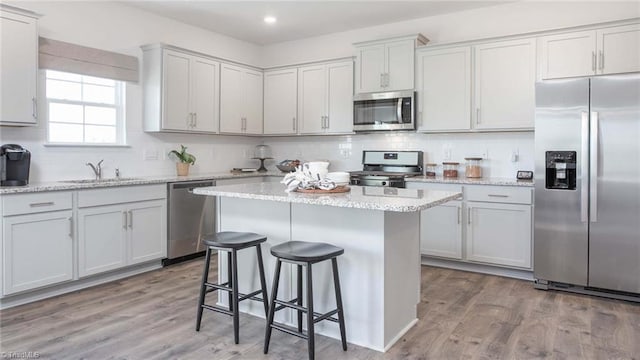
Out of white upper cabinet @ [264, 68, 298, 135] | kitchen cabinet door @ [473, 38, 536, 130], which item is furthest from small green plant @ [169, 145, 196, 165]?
kitchen cabinet door @ [473, 38, 536, 130]

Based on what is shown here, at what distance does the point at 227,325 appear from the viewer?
2.93m

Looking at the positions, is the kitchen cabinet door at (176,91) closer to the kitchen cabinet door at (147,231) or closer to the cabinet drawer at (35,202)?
the kitchen cabinet door at (147,231)

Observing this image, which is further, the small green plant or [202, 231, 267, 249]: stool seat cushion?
the small green plant

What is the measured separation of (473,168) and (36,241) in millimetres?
3965

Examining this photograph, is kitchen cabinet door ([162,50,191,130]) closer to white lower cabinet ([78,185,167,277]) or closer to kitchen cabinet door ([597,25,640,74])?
white lower cabinet ([78,185,167,277])

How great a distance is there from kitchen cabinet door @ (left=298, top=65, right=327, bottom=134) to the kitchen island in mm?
2632

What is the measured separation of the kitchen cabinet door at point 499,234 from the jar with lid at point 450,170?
0.61 m

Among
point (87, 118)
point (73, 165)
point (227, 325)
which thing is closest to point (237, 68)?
point (87, 118)

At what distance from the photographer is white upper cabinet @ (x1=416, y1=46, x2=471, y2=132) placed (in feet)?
14.7

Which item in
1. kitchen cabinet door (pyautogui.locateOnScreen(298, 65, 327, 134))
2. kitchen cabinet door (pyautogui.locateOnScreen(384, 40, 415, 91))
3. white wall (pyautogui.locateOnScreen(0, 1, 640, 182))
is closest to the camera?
white wall (pyautogui.locateOnScreen(0, 1, 640, 182))

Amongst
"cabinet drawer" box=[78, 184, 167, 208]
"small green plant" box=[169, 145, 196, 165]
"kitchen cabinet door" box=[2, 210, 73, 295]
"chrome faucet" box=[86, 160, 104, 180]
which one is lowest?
"kitchen cabinet door" box=[2, 210, 73, 295]

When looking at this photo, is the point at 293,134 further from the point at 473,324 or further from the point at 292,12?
the point at 473,324

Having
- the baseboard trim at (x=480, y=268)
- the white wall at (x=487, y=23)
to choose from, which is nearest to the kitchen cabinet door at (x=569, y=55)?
the white wall at (x=487, y=23)

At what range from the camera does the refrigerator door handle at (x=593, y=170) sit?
3.39 meters
